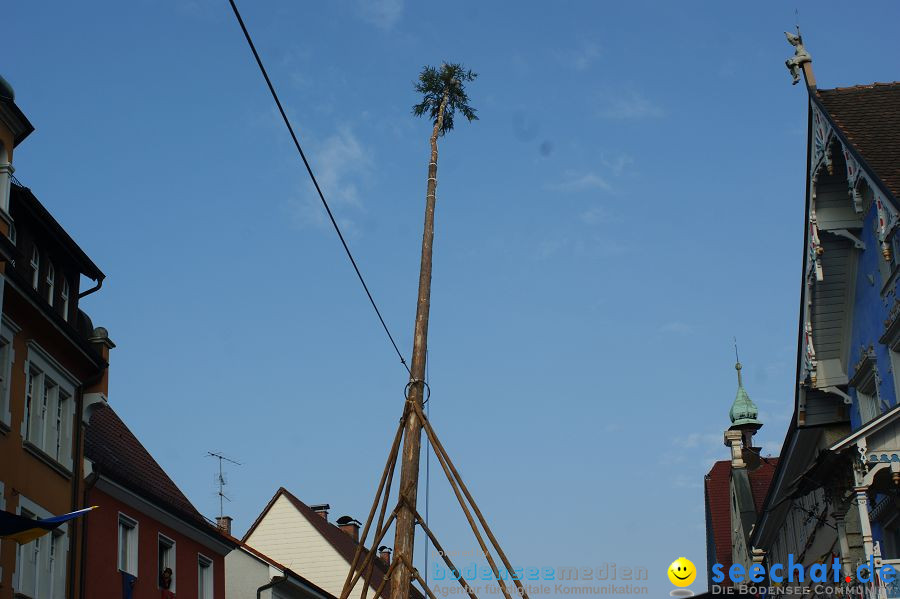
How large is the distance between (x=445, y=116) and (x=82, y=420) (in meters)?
9.44

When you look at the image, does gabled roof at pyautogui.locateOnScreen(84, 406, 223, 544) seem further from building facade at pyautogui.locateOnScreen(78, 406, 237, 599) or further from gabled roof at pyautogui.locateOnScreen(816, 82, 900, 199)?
gabled roof at pyautogui.locateOnScreen(816, 82, 900, 199)

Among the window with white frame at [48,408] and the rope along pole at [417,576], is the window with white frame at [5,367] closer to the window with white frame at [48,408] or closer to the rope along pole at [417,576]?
the window with white frame at [48,408]

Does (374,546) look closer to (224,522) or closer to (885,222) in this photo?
(885,222)

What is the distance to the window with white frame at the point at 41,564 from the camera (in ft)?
68.7

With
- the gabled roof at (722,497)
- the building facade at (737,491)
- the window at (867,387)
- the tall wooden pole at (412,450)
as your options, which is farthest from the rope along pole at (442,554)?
the gabled roof at (722,497)

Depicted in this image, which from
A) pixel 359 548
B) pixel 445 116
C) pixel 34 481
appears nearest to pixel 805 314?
pixel 445 116

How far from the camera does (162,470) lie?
99.8 feet

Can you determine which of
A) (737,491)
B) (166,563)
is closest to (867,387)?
(166,563)

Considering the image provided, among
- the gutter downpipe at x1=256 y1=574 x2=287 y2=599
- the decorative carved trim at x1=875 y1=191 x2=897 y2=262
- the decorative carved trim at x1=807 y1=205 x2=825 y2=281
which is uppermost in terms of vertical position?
the decorative carved trim at x1=807 y1=205 x2=825 y2=281

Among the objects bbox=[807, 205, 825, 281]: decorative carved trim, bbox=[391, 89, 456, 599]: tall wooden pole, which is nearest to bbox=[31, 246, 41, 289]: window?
bbox=[391, 89, 456, 599]: tall wooden pole

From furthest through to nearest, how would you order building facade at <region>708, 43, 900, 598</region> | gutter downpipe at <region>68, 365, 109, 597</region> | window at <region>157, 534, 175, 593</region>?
window at <region>157, 534, 175, 593</region>, gutter downpipe at <region>68, 365, 109, 597</region>, building facade at <region>708, 43, 900, 598</region>

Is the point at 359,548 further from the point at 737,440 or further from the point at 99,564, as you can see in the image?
the point at 737,440

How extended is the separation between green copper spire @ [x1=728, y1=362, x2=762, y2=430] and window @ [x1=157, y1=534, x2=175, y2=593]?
1029 inches

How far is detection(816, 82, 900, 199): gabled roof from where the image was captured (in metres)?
17.5
